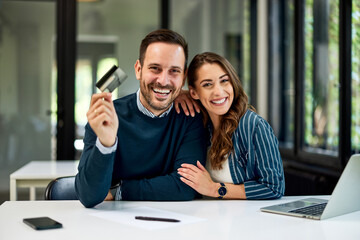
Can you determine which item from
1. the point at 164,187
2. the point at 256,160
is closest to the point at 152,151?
the point at 164,187

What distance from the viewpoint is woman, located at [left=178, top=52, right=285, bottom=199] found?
1.79m

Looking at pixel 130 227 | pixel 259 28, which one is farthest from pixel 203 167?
pixel 259 28

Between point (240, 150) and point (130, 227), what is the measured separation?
0.72m

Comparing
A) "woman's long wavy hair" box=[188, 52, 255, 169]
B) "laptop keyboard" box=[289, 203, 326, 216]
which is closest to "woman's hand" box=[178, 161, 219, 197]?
"woman's long wavy hair" box=[188, 52, 255, 169]

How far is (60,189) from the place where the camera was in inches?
76.7

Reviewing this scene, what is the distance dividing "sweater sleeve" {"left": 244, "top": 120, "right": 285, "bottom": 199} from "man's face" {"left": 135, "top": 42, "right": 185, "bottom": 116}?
401 mm

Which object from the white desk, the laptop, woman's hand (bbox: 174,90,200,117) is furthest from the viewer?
the white desk

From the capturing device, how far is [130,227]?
1296 millimetres

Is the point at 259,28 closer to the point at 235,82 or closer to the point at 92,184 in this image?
the point at 235,82

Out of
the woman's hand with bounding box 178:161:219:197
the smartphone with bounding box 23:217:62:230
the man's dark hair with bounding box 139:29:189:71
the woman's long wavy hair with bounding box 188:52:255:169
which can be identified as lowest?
the smartphone with bounding box 23:217:62:230

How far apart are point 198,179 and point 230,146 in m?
0.21

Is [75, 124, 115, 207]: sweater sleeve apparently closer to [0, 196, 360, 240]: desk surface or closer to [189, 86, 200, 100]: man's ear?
[0, 196, 360, 240]: desk surface

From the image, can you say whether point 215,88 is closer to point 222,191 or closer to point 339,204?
point 222,191

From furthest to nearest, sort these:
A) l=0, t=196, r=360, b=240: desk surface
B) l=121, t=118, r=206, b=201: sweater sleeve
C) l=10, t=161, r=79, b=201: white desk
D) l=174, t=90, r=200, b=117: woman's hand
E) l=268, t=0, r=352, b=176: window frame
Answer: l=268, t=0, r=352, b=176: window frame
l=10, t=161, r=79, b=201: white desk
l=174, t=90, r=200, b=117: woman's hand
l=121, t=118, r=206, b=201: sweater sleeve
l=0, t=196, r=360, b=240: desk surface
